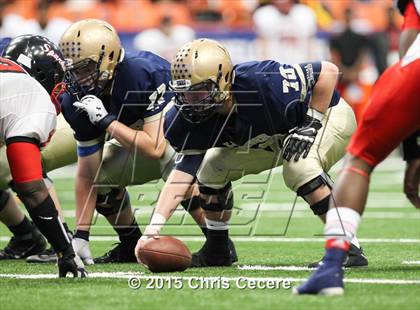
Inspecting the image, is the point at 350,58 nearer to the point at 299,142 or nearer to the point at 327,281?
the point at 299,142

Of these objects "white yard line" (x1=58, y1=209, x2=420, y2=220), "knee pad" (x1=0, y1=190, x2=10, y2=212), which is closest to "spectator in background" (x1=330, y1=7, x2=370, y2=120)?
"white yard line" (x1=58, y1=209, x2=420, y2=220)

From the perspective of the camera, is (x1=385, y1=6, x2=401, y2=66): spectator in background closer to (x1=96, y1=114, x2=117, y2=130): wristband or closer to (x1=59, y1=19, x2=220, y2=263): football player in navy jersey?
(x1=59, y1=19, x2=220, y2=263): football player in navy jersey

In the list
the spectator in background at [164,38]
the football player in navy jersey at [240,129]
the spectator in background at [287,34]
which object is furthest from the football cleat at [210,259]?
the spectator in background at [287,34]

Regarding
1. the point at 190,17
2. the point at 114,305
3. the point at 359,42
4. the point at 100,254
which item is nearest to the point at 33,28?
the point at 190,17

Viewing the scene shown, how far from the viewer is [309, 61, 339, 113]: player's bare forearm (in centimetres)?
559

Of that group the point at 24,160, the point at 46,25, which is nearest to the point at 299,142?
the point at 24,160

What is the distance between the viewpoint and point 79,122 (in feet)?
19.2

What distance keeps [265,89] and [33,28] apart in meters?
9.71

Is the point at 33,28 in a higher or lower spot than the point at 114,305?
lower

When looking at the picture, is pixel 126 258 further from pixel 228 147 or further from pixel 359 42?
pixel 359 42

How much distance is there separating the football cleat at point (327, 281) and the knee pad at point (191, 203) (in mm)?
1997

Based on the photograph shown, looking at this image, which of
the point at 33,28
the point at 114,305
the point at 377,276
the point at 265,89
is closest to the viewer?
the point at 114,305

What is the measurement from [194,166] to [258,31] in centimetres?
983

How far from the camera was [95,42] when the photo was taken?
5598 mm
